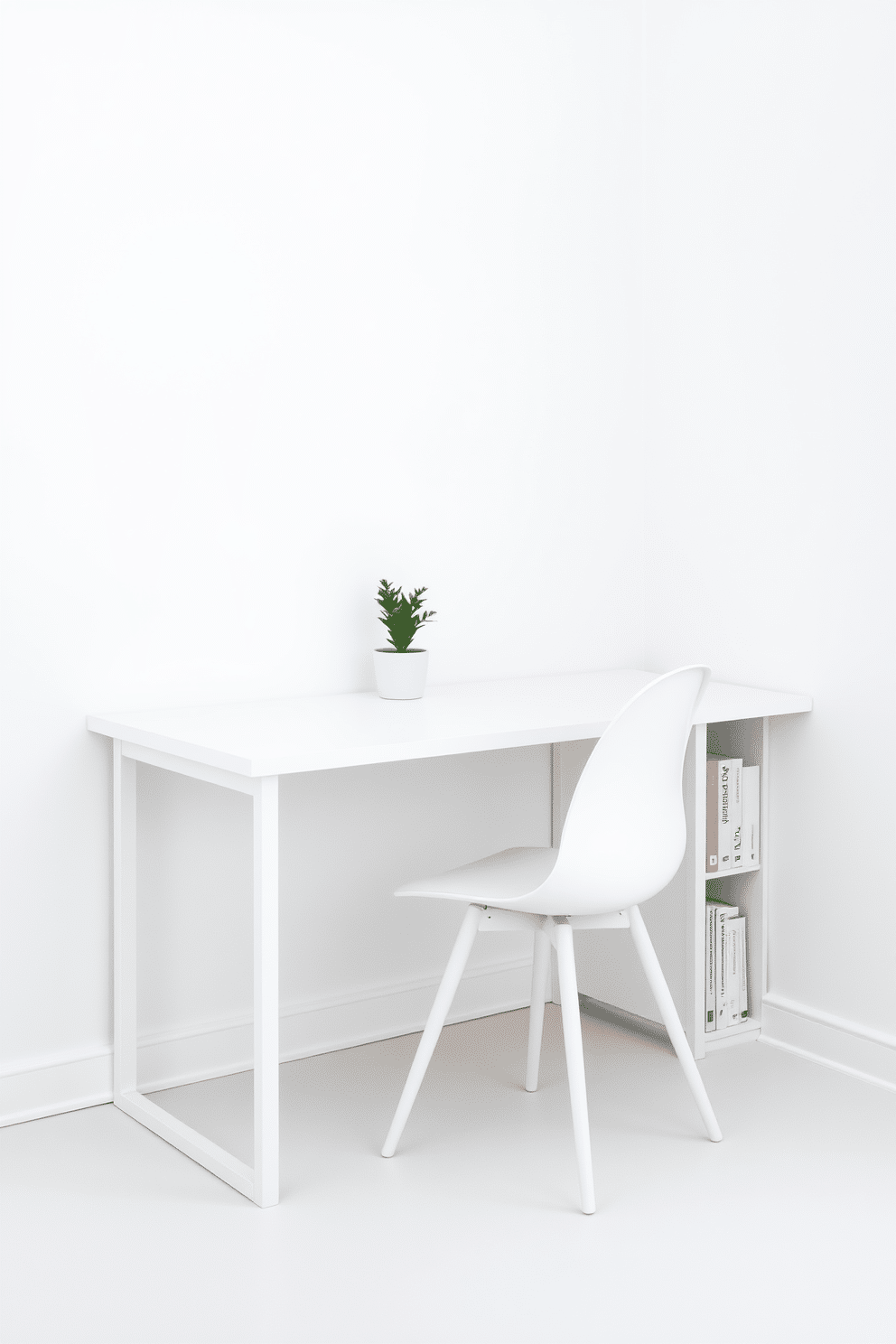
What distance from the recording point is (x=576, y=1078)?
199cm

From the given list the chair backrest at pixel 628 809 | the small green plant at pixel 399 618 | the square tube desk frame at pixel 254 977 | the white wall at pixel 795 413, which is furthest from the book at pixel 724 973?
the square tube desk frame at pixel 254 977

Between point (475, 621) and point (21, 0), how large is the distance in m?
1.39

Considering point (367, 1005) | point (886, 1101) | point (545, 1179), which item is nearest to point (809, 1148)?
point (886, 1101)

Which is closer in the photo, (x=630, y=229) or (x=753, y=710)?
(x=753, y=710)

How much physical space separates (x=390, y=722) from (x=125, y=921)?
1.92ft

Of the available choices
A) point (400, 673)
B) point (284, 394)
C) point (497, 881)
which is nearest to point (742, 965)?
point (497, 881)

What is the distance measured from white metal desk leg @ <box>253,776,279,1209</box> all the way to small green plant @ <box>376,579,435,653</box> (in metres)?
0.64

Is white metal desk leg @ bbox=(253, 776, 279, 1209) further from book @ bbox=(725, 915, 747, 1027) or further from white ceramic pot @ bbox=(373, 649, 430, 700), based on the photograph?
book @ bbox=(725, 915, 747, 1027)

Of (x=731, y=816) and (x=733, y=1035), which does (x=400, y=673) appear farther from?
(x=733, y=1035)

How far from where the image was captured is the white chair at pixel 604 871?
1.98 metres

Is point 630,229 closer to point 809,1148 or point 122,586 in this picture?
point 122,586

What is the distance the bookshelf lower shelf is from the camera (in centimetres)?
268

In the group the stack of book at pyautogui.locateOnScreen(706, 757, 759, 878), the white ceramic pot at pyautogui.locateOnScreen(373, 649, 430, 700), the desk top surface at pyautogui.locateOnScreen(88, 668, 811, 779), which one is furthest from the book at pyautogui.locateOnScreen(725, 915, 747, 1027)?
the white ceramic pot at pyautogui.locateOnScreen(373, 649, 430, 700)

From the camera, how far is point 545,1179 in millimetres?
2113
